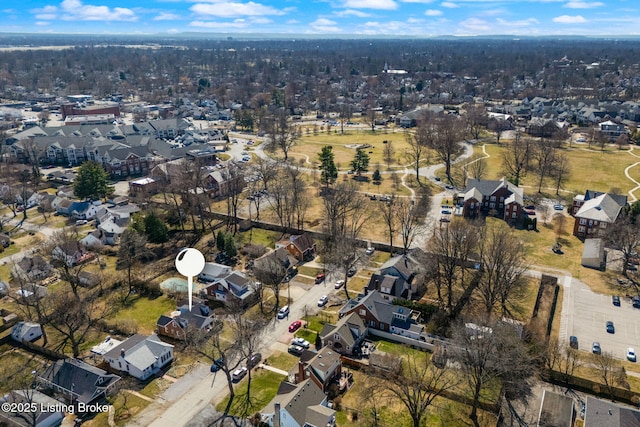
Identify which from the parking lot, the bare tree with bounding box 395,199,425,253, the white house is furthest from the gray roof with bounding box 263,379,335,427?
Answer: the bare tree with bounding box 395,199,425,253

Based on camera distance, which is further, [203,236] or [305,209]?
[305,209]

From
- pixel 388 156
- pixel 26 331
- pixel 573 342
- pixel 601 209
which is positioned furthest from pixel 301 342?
pixel 388 156

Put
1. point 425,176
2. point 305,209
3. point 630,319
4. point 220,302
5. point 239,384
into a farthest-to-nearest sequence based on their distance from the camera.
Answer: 1. point 425,176
2. point 305,209
3. point 220,302
4. point 630,319
5. point 239,384

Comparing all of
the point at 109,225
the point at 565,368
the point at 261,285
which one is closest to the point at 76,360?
the point at 261,285

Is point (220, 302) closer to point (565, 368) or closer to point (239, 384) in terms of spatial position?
point (239, 384)

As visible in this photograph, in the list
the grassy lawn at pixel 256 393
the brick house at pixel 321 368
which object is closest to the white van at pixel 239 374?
the grassy lawn at pixel 256 393

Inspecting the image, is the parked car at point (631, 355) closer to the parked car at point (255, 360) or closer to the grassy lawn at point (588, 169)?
the parked car at point (255, 360)

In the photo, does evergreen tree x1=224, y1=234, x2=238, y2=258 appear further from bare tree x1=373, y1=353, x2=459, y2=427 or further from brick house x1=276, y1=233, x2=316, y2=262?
bare tree x1=373, y1=353, x2=459, y2=427
